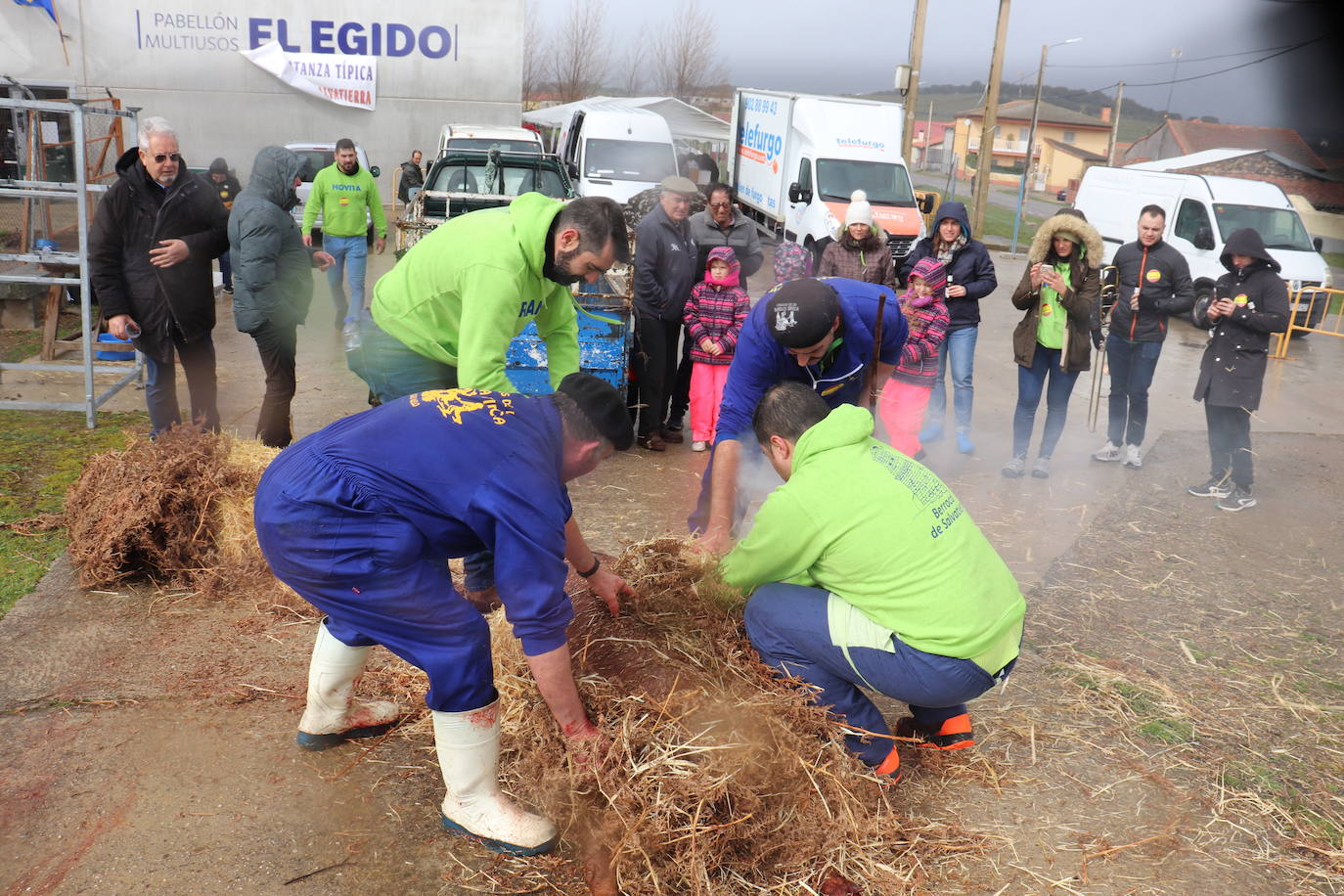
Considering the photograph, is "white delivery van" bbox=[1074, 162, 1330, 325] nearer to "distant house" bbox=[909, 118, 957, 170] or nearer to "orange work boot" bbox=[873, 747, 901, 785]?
"orange work boot" bbox=[873, 747, 901, 785]

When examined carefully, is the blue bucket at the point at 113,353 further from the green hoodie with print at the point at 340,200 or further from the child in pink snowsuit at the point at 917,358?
the child in pink snowsuit at the point at 917,358

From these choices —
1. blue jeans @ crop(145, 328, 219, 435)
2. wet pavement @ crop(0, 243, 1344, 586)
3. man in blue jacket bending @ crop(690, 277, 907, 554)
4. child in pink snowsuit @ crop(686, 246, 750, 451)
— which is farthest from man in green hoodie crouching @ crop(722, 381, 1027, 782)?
blue jeans @ crop(145, 328, 219, 435)

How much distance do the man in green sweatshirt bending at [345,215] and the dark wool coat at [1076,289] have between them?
6.01 m

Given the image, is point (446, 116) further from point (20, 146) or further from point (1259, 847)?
point (1259, 847)

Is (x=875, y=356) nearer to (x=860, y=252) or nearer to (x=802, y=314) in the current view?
(x=802, y=314)

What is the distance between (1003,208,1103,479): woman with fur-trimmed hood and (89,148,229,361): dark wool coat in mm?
5330

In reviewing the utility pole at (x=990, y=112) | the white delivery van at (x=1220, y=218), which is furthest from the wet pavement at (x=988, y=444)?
the utility pole at (x=990, y=112)

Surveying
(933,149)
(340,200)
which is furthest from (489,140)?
(933,149)

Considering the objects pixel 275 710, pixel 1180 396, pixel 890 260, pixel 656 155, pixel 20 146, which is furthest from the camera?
pixel 656 155

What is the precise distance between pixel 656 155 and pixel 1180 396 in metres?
11.2

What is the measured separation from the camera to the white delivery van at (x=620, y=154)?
18312 mm

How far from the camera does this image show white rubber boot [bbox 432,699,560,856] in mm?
2967

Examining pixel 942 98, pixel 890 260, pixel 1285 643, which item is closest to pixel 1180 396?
pixel 890 260

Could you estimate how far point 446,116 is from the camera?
24781 mm
